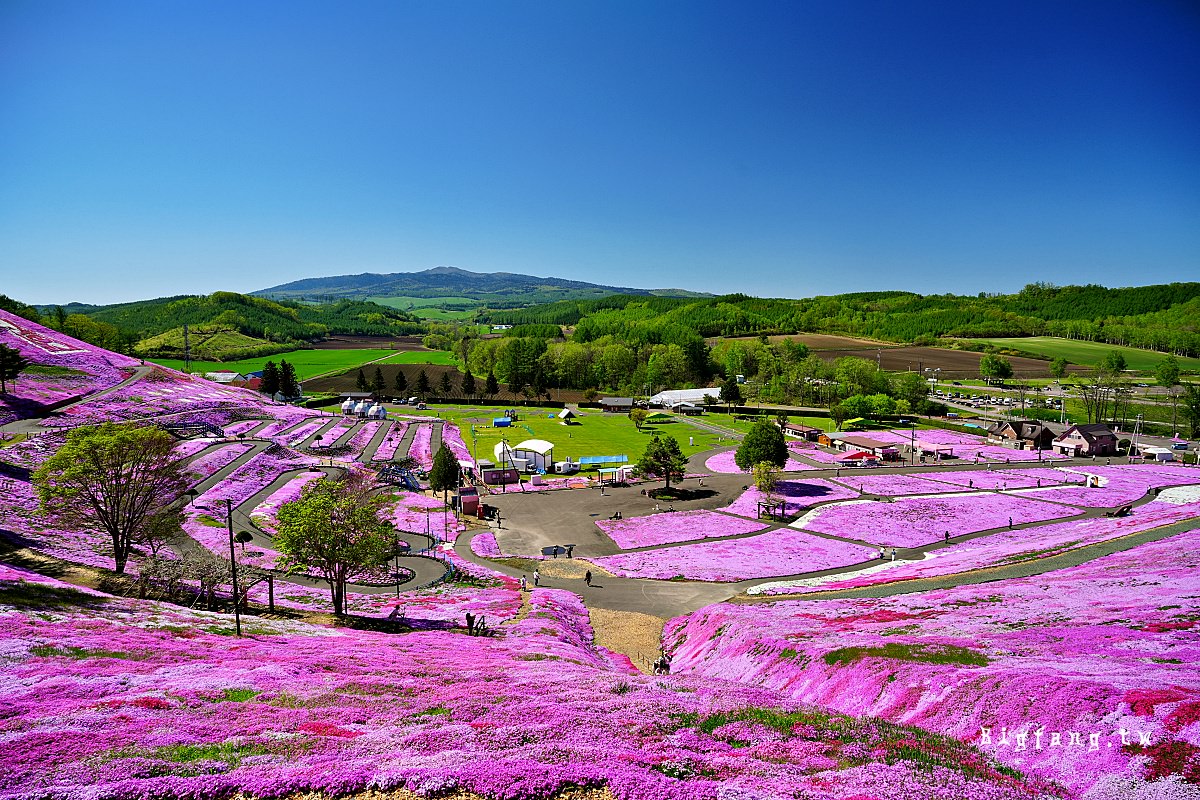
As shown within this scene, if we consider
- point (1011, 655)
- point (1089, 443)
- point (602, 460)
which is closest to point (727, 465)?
point (602, 460)

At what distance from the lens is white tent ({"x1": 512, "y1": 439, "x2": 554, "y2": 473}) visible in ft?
241

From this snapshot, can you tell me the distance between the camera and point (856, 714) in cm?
A: 1742

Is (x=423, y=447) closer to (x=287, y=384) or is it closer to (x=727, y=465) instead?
(x=727, y=465)

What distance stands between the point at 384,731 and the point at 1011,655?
61.1ft

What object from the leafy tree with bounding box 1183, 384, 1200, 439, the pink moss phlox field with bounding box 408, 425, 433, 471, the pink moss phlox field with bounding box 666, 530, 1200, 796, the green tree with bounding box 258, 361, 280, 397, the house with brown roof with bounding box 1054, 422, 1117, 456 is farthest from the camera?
the green tree with bounding box 258, 361, 280, 397

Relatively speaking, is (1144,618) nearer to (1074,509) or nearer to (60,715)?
(60,715)

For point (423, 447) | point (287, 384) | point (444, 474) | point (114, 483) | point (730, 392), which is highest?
point (287, 384)

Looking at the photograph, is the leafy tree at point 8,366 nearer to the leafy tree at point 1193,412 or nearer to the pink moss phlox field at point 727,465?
the pink moss phlox field at point 727,465

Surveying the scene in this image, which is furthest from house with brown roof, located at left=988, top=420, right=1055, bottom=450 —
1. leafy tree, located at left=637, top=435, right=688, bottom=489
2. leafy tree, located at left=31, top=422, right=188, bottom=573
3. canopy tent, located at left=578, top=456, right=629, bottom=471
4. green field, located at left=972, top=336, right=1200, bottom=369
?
leafy tree, located at left=31, top=422, right=188, bottom=573

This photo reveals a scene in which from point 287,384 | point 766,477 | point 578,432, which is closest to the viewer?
point 766,477

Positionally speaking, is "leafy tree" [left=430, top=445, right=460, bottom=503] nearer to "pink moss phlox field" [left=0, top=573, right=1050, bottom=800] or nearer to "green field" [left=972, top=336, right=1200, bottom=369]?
"pink moss phlox field" [left=0, top=573, right=1050, bottom=800]

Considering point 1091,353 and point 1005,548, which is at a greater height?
point 1091,353

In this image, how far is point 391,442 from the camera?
274ft

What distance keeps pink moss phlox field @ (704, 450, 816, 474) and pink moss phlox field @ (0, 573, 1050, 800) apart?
Answer: 5744cm
